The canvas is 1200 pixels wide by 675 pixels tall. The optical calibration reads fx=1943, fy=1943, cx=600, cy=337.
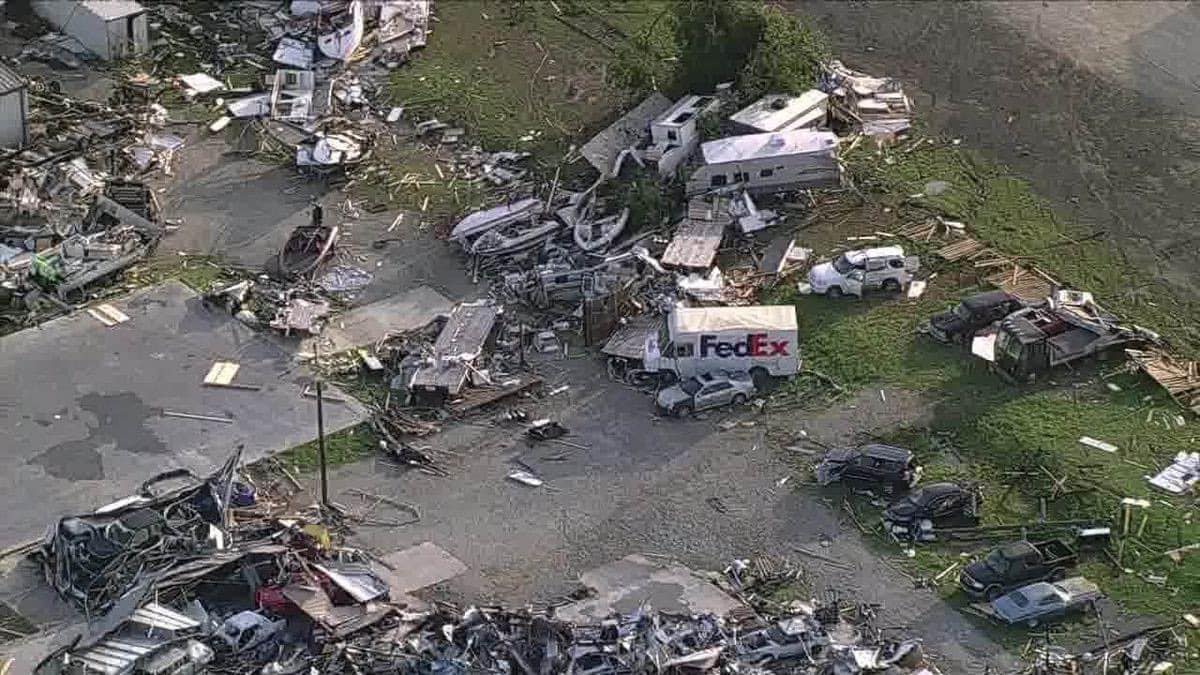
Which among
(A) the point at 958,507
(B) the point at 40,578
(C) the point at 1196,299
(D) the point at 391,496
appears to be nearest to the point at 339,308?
(D) the point at 391,496

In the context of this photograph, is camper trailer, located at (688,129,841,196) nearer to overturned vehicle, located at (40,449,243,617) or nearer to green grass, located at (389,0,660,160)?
green grass, located at (389,0,660,160)

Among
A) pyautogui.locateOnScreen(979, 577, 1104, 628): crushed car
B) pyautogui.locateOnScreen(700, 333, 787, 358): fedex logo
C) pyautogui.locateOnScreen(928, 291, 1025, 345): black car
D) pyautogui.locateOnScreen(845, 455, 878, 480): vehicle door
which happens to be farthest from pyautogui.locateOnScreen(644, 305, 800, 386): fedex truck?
pyautogui.locateOnScreen(979, 577, 1104, 628): crushed car

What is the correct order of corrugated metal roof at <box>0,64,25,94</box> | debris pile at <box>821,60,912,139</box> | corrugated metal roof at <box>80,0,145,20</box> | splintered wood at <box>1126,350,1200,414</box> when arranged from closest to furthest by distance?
1. splintered wood at <box>1126,350,1200,414</box>
2. corrugated metal roof at <box>0,64,25,94</box>
3. debris pile at <box>821,60,912,139</box>
4. corrugated metal roof at <box>80,0,145,20</box>

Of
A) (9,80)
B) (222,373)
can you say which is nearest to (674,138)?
(222,373)

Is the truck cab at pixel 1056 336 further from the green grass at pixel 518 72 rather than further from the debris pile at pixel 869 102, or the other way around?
the green grass at pixel 518 72

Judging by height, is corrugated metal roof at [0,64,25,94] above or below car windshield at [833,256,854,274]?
below

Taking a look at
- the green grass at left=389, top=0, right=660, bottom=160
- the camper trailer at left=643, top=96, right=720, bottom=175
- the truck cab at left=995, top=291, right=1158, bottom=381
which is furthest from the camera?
the green grass at left=389, top=0, right=660, bottom=160

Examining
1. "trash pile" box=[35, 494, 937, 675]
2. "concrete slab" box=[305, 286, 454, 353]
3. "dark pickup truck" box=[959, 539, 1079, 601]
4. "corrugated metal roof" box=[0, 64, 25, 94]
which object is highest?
"dark pickup truck" box=[959, 539, 1079, 601]

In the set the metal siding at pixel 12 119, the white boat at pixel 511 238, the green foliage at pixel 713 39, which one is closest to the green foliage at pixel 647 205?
the white boat at pixel 511 238

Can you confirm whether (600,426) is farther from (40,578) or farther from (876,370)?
(40,578)
